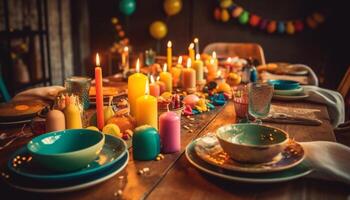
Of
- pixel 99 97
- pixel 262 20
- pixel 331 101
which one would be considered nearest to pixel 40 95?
pixel 99 97

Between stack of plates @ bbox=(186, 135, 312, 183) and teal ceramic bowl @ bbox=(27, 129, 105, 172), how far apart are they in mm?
251

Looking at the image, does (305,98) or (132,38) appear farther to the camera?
(132,38)

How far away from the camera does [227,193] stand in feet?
2.91

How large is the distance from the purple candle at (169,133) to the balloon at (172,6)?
13.3 feet

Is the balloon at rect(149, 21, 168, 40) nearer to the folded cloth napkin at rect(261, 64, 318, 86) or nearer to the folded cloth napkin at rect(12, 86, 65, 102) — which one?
the folded cloth napkin at rect(261, 64, 318, 86)

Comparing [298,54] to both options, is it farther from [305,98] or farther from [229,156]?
[229,156]

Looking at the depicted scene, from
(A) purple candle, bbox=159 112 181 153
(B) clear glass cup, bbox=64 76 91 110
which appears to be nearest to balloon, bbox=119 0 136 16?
(B) clear glass cup, bbox=64 76 91 110

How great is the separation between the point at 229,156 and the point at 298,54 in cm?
413

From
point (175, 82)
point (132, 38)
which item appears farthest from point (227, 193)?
point (132, 38)

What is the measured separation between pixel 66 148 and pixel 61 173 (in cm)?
14

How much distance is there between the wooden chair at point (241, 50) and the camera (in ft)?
12.1

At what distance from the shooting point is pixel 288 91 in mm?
1960

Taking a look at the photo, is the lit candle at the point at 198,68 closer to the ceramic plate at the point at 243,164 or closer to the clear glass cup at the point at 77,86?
the clear glass cup at the point at 77,86

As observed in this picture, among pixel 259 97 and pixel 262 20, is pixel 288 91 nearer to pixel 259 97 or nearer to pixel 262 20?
pixel 259 97
